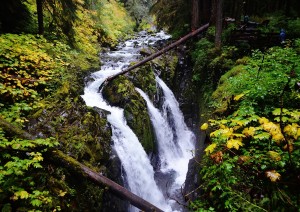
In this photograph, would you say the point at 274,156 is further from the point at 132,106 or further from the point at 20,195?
the point at 132,106

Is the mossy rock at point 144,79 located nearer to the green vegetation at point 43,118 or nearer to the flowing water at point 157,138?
the flowing water at point 157,138

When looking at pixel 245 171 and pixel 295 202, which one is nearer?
pixel 295 202

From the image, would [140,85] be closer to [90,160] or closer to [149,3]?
[90,160]

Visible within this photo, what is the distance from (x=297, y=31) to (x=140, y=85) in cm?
801

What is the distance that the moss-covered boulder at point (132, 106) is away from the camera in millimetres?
9789

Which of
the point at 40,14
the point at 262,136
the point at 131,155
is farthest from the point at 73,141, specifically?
the point at 40,14

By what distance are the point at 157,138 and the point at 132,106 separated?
2122 millimetres

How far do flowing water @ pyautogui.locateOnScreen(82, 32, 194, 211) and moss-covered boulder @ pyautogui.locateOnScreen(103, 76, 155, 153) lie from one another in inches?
12.0

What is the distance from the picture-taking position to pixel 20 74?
6664mm

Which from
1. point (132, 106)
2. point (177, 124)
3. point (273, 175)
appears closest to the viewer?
point (273, 175)

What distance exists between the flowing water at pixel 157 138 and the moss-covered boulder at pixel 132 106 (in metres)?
0.30

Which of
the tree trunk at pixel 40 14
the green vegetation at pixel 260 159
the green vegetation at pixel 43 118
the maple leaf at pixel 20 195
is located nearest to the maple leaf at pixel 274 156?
the green vegetation at pixel 260 159

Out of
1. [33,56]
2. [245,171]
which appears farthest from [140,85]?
[245,171]

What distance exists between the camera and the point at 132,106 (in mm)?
10094
